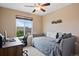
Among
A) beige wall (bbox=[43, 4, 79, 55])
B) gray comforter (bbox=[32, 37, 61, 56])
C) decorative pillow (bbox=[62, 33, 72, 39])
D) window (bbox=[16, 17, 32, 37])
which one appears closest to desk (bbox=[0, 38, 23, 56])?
window (bbox=[16, 17, 32, 37])

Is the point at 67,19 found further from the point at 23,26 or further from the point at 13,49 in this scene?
the point at 13,49

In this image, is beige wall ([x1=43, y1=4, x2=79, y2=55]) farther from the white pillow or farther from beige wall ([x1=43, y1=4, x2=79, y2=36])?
the white pillow

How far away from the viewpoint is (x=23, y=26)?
1.37 m

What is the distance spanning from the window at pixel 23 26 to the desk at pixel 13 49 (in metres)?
0.15

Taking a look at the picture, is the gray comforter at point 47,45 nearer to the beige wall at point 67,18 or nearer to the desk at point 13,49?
the beige wall at point 67,18

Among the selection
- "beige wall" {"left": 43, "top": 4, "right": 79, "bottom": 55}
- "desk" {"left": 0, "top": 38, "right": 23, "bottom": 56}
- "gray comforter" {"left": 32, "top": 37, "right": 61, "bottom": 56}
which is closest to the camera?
"desk" {"left": 0, "top": 38, "right": 23, "bottom": 56}

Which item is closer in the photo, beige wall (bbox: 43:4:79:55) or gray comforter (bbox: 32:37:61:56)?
beige wall (bbox: 43:4:79:55)

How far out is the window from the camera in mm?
1314

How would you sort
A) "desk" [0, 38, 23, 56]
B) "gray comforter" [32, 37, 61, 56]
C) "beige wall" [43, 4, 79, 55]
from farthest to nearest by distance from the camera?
"gray comforter" [32, 37, 61, 56] < "beige wall" [43, 4, 79, 55] < "desk" [0, 38, 23, 56]

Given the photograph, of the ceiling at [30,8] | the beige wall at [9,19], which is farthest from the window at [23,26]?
the ceiling at [30,8]

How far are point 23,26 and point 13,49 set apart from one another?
0.44 m

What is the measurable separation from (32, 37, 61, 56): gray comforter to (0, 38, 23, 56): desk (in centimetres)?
31

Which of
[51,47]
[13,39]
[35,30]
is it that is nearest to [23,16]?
[35,30]

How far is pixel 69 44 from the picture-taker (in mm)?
1311
